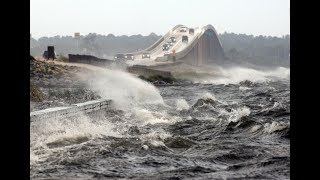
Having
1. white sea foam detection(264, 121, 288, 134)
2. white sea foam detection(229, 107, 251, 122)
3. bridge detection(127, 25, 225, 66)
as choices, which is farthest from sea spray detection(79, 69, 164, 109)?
bridge detection(127, 25, 225, 66)

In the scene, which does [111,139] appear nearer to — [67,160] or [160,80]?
[67,160]

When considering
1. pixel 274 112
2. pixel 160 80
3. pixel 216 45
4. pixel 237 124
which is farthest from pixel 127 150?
pixel 216 45

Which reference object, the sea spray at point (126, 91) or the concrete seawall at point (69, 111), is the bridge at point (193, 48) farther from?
the concrete seawall at point (69, 111)

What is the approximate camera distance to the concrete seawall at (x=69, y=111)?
17.7m

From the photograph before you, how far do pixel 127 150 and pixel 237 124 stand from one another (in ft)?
25.6

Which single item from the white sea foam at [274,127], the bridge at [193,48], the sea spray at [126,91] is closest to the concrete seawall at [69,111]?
the sea spray at [126,91]

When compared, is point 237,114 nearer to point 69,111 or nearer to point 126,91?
point 69,111

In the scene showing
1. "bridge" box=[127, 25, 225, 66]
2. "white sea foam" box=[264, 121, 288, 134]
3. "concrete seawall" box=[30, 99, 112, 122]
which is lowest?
"white sea foam" box=[264, 121, 288, 134]

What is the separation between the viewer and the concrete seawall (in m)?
17.7

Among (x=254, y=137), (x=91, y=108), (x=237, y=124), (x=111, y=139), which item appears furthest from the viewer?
(x=91, y=108)

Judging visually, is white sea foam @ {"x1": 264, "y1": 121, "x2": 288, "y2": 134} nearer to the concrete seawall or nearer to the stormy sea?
the stormy sea

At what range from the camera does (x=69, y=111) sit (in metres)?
20.9

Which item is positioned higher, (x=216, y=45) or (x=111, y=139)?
(x=216, y=45)

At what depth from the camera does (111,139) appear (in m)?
16.3
